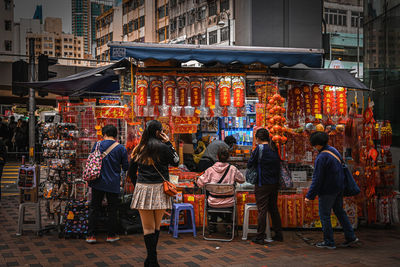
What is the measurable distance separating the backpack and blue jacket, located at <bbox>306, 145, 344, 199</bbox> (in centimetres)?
312

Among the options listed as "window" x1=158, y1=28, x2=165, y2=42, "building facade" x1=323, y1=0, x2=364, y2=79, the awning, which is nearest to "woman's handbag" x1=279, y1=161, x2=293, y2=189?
the awning

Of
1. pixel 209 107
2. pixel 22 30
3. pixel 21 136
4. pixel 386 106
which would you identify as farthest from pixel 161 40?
pixel 209 107

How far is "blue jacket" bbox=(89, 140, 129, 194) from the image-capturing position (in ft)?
19.6

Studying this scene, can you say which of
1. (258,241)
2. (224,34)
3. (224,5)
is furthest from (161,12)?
(258,241)

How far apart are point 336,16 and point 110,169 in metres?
45.4

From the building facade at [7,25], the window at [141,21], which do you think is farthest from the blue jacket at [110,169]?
the window at [141,21]

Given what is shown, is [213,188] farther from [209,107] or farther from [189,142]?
[189,142]

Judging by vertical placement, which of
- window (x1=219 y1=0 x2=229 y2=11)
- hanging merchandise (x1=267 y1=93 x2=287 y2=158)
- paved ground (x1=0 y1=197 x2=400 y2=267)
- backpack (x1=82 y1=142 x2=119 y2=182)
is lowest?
paved ground (x1=0 y1=197 x2=400 y2=267)

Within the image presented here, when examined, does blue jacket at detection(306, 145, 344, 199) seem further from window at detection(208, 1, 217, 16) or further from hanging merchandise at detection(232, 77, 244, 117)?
window at detection(208, 1, 217, 16)

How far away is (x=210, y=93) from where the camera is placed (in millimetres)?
7293

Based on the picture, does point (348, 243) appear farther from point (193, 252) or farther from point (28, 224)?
point (28, 224)

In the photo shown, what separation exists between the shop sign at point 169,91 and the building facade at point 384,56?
876cm

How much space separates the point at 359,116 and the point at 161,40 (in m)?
56.7

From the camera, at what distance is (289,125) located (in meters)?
7.35
